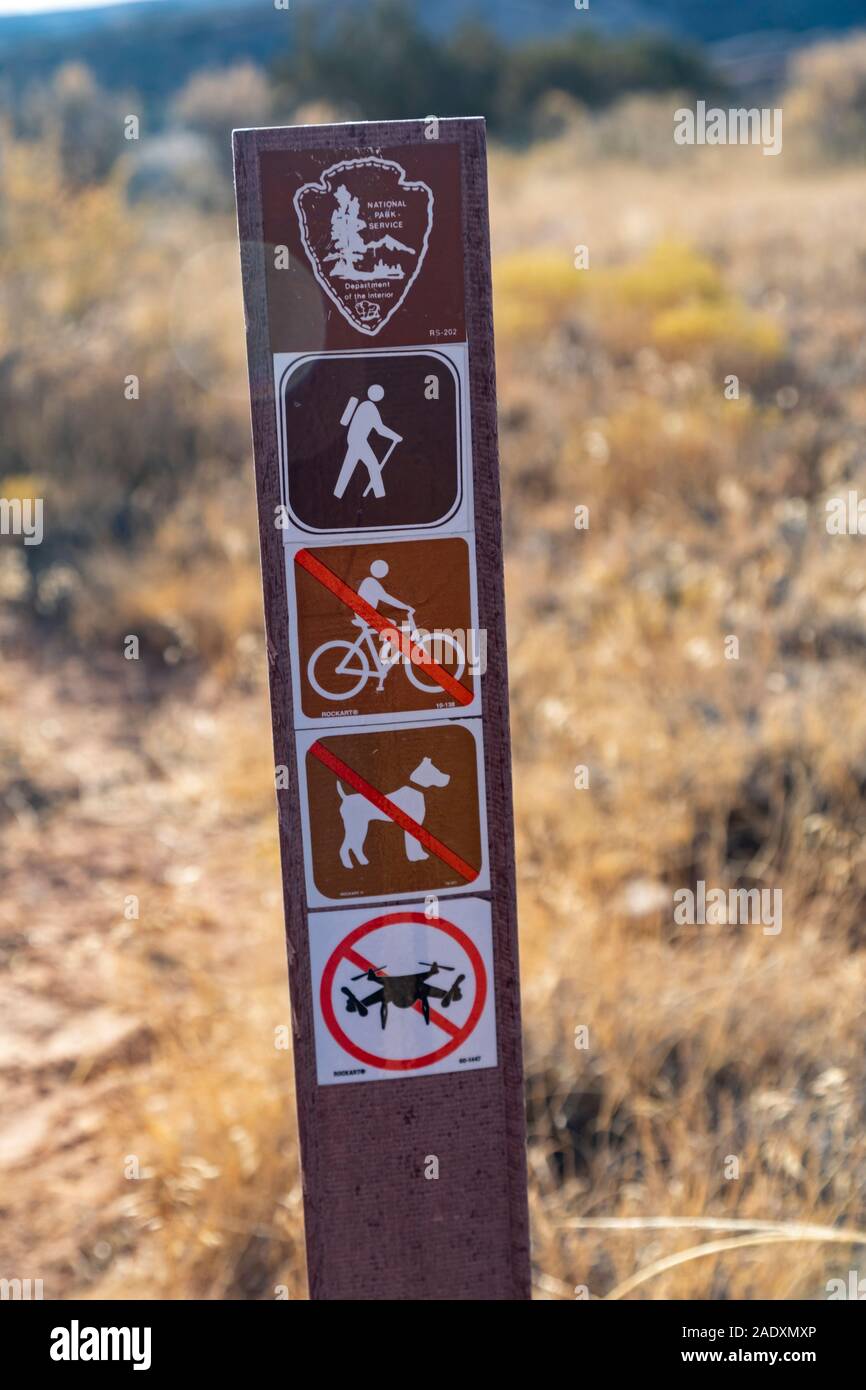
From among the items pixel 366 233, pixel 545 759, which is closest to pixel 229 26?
pixel 545 759

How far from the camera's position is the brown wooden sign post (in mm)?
1284

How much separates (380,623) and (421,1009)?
457 mm

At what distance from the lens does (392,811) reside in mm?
1402

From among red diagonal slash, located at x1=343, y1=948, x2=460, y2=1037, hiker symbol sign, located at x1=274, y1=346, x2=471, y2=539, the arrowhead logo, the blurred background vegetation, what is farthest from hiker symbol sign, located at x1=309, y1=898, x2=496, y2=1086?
the blurred background vegetation

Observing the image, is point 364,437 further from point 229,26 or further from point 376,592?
point 229,26

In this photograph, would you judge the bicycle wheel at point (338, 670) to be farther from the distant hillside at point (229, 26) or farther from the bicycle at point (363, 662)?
the distant hillside at point (229, 26)

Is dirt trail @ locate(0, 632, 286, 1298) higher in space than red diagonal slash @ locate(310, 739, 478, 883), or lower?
lower

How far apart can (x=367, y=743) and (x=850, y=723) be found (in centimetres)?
262

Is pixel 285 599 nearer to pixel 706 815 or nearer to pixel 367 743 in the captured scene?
pixel 367 743

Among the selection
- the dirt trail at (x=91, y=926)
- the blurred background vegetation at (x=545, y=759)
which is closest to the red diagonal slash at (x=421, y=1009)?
the blurred background vegetation at (x=545, y=759)

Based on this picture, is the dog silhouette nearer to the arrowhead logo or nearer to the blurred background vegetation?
the arrowhead logo

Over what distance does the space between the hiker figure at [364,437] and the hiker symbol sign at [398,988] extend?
1.60 feet

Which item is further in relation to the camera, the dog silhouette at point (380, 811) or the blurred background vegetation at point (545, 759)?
the blurred background vegetation at point (545, 759)

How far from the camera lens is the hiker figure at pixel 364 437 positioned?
131 cm
